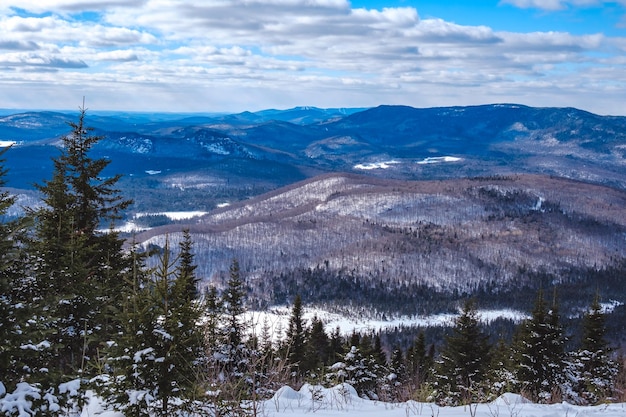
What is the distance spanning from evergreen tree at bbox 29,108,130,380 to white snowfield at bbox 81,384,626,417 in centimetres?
413

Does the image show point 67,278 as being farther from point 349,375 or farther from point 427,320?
point 427,320

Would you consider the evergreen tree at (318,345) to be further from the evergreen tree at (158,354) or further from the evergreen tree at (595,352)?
the evergreen tree at (158,354)

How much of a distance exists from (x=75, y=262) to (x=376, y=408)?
928 cm

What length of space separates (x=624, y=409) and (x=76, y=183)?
19677 mm

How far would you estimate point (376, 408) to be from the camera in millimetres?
11617

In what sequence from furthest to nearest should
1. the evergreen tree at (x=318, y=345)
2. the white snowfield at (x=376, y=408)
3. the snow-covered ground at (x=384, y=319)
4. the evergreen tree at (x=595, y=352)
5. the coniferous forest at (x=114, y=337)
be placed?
the snow-covered ground at (x=384, y=319)
the evergreen tree at (x=318, y=345)
the evergreen tree at (x=595, y=352)
the white snowfield at (x=376, y=408)
the coniferous forest at (x=114, y=337)

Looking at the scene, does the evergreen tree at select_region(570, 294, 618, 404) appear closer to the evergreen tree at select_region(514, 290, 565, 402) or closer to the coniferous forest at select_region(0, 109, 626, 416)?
the coniferous forest at select_region(0, 109, 626, 416)

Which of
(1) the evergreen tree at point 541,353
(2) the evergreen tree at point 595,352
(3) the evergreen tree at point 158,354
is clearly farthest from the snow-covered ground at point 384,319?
(3) the evergreen tree at point 158,354

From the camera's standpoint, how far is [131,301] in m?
9.87

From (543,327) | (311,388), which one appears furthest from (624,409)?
(543,327)

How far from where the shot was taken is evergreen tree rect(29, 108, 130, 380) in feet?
47.0

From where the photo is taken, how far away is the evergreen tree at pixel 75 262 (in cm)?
1433

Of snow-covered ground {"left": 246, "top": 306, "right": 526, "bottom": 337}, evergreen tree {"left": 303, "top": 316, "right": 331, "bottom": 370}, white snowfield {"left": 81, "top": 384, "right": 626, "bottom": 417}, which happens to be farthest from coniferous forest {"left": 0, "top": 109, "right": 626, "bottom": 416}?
snow-covered ground {"left": 246, "top": 306, "right": 526, "bottom": 337}

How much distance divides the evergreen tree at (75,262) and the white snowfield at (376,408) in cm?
413
